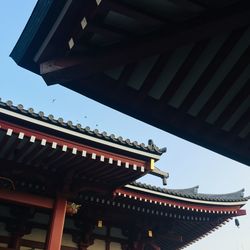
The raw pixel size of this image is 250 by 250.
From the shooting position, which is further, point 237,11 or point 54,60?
point 54,60

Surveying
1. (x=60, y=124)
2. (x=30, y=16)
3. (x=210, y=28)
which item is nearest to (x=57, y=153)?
(x=60, y=124)

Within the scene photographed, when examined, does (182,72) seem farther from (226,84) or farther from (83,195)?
(83,195)

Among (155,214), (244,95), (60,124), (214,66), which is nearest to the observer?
(214,66)

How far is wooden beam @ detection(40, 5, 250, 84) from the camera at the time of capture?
246 centimetres

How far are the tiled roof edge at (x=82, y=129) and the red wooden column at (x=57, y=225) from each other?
6.45 ft

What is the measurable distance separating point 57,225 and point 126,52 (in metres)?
6.22

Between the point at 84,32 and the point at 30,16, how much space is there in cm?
53

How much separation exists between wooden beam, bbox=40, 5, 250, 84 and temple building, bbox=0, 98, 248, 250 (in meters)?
4.50

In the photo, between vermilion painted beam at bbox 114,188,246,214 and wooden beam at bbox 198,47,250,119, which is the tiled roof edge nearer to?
vermilion painted beam at bbox 114,188,246,214

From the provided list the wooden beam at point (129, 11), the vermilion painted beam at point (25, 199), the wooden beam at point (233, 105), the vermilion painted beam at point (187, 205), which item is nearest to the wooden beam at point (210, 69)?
the wooden beam at point (233, 105)

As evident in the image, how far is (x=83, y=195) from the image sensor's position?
9.61 meters

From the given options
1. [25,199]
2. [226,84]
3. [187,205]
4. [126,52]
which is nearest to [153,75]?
[126,52]

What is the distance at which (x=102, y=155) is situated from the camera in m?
7.71

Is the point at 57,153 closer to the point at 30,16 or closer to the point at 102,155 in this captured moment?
the point at 102,155
